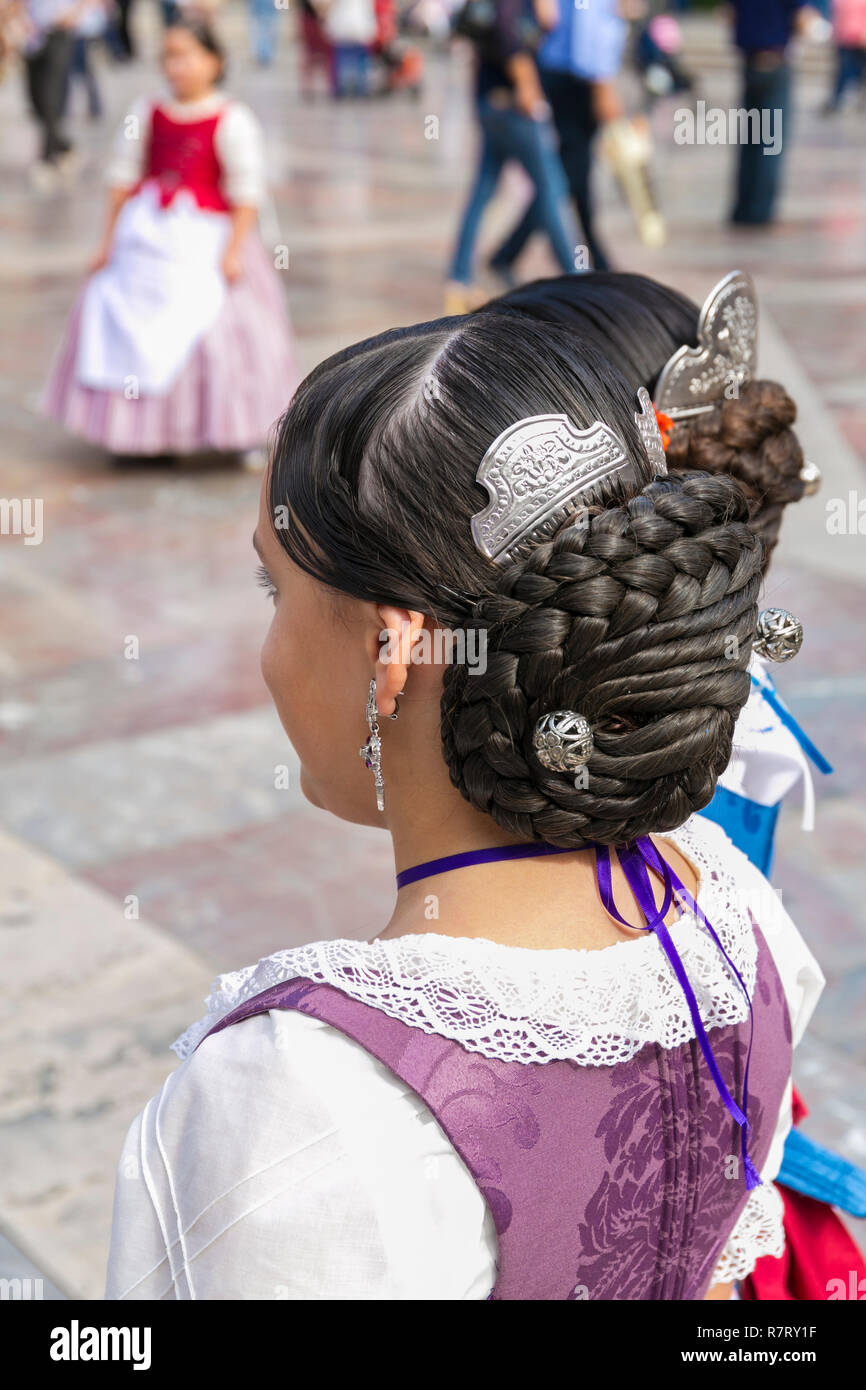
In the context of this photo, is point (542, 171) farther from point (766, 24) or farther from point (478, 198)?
point (766, 24)

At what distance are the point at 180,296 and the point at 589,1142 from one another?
5.46m

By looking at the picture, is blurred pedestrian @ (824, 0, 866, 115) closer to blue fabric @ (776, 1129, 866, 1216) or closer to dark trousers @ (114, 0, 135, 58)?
dark trousers @ (114, 0, 135, 58)

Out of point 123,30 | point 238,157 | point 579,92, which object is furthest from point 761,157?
point 123,30

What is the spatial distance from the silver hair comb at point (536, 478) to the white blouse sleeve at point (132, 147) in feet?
17.1

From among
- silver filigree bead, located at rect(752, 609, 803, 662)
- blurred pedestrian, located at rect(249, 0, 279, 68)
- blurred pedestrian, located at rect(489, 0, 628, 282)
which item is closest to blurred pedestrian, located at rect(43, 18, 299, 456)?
blurred pedestrian, located at rect(489, 0, 628, 282)

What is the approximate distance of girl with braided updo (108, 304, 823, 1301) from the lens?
979 mm

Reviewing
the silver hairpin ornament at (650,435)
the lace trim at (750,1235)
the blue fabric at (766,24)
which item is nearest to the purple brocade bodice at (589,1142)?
the lace trim at (750,1235)

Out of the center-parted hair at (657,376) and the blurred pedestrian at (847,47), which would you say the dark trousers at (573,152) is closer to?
the center-parted hair at (657,376)

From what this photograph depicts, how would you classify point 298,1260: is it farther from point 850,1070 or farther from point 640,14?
point 640,14

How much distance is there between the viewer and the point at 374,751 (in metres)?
1.16

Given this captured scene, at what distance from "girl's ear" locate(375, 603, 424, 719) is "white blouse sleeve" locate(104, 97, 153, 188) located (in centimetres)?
523

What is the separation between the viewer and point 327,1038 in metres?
1.00

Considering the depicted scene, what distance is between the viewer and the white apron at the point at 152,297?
19.7 ft
